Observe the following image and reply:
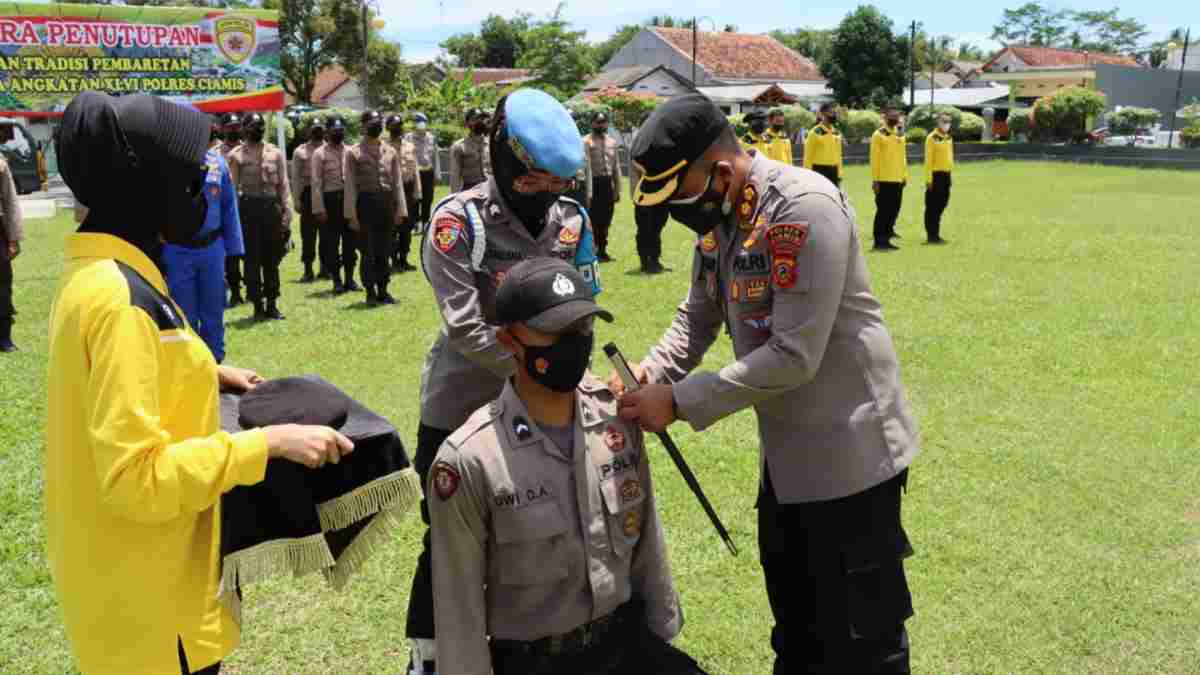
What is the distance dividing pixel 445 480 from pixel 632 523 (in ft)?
1.71

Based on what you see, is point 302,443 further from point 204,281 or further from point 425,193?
point 425,193

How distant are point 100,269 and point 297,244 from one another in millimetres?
16474

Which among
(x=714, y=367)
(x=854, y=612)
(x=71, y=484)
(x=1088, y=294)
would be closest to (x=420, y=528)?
(x=854, y=612)

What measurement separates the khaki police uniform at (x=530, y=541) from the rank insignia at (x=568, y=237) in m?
0.89

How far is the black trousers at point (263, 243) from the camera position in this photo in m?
10.7

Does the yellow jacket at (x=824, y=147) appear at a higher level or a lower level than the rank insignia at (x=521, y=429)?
higher

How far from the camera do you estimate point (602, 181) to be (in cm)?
1414

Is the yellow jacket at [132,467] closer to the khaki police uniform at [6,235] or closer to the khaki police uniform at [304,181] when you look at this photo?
the khaki police uniform at [6,235]

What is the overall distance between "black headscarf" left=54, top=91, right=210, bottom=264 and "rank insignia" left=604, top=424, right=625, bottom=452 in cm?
116

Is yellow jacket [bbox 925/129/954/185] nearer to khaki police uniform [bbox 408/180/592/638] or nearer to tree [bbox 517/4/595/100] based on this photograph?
khaki police uniform [bbox 408/180/592/638]

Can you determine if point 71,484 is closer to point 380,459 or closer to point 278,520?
point 278,520

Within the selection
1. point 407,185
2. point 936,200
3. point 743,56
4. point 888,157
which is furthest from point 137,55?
point 743,56

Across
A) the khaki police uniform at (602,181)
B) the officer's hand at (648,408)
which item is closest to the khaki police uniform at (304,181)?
the khaki police uniform at (602,181)

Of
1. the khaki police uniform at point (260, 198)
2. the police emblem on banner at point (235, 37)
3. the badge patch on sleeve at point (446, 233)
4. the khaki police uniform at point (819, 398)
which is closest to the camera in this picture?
the khaki police uniform at point (819, 398)
